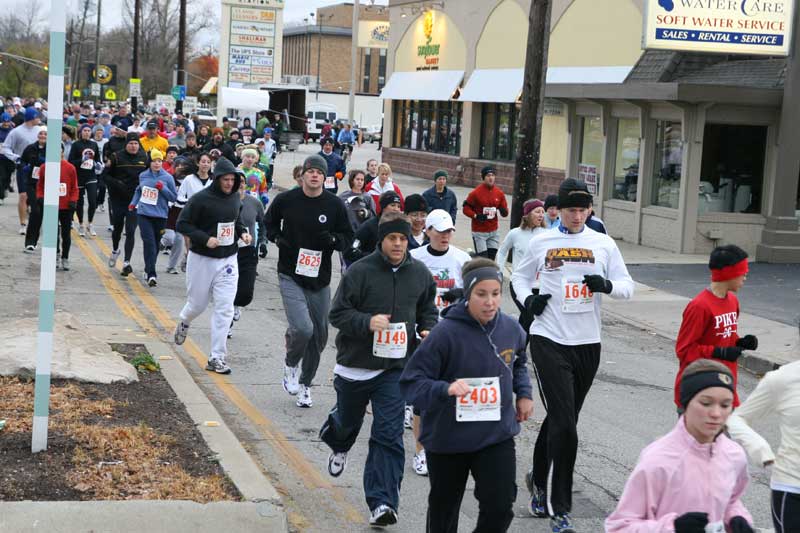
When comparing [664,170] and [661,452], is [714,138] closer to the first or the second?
[664,170]

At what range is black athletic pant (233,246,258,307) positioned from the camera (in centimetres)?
1159

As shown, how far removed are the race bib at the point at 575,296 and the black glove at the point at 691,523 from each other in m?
3.17

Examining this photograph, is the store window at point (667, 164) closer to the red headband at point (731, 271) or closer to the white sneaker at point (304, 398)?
the white sneaker at point (304, 398)

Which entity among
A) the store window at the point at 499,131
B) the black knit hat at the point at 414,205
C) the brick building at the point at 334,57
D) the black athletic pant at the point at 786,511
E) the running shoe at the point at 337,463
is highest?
the brick building at the point at 334,57

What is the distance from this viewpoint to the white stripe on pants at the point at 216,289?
10.5 metres

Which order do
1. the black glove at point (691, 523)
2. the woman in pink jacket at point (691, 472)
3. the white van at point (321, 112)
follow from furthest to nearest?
the white van at point (321, 112)
the woman in pink jacket at point (691, 472)
the black glove at point (691, 523)

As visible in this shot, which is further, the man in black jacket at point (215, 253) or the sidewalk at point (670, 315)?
the sidewalk at point (670, 315)

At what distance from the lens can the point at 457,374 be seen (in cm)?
550

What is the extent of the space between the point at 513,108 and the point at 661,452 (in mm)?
31527

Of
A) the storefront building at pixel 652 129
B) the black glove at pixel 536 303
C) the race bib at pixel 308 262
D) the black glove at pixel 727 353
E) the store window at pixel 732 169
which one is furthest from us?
the store window at pixel 732 169

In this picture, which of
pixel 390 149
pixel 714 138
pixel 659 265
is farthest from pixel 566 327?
pixel 390 149

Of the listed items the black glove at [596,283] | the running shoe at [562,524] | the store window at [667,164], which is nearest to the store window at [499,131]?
the store window at [667,164]

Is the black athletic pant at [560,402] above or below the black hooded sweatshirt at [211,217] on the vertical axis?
below

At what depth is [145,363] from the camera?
32.9 ft
